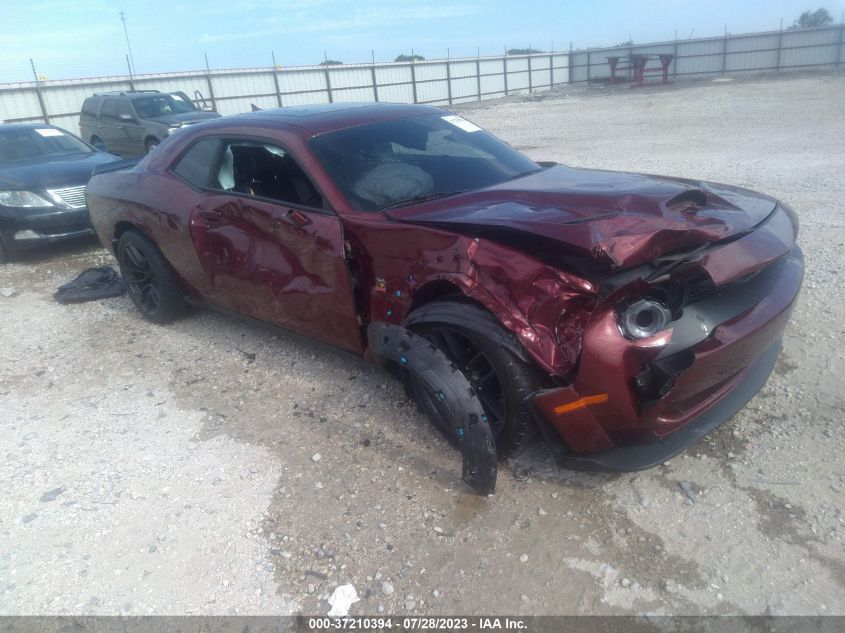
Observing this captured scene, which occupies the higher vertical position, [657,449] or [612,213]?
[612,213]

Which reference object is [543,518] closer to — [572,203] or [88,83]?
[572,203]

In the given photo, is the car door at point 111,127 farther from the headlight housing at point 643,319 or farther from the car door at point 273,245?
the headlight housing at point 643,319

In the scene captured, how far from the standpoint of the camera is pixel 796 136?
1214cm

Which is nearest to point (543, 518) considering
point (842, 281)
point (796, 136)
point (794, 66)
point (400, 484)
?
point (400, 484)

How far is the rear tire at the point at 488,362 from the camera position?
2482 mm

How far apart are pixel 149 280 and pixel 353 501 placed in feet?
9.94

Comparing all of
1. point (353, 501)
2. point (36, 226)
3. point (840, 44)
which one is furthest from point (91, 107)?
point (840, 44)

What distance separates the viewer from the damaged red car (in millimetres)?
2355

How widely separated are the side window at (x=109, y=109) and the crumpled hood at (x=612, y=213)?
43.5 feet

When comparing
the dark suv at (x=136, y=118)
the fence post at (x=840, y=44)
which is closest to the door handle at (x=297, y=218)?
the dark suv at (x=136, y=118)

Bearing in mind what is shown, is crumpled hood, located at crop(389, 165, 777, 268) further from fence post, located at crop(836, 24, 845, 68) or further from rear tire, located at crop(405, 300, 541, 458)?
fence post, located at crop(836, 24, 845, 68)

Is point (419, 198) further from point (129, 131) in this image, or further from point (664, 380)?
point (129, 131)

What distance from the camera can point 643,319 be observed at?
238cm

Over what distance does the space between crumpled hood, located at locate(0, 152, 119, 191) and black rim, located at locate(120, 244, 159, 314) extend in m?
3.04
